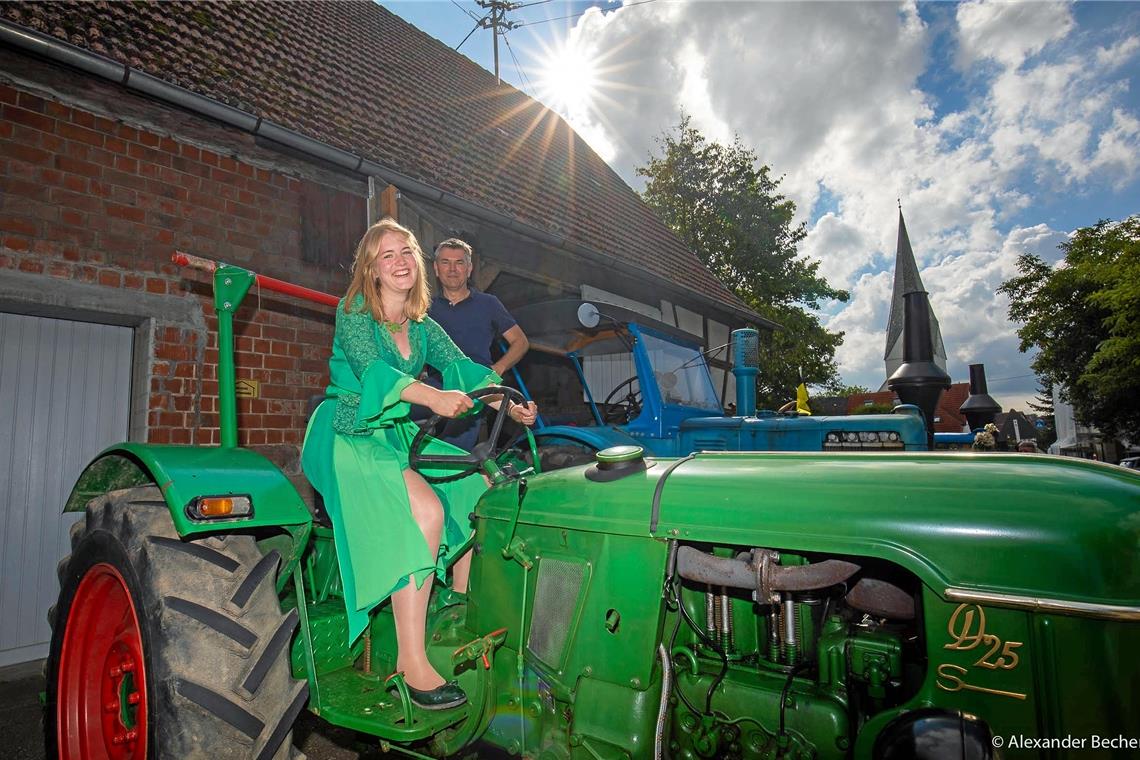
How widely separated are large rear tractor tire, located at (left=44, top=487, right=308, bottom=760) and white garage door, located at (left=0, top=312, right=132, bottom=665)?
87.3 inches

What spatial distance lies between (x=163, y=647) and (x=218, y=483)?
0.49 metres

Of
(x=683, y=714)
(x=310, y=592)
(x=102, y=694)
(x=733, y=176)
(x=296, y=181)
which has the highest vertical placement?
(x=733, y=176)

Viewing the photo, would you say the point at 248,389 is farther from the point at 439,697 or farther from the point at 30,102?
the point at 439,697

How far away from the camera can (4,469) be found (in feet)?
12.6

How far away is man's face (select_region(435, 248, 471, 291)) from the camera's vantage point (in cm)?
370

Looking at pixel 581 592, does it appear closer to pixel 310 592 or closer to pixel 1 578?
pixel 310 592

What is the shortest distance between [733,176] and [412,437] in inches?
863

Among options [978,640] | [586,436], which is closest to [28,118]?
[586,436]

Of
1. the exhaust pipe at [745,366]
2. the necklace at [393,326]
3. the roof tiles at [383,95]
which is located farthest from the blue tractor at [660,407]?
the necklace at [393,326]

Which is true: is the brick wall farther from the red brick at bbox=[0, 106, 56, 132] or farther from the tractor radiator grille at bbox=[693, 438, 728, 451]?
the tractor radiator grille at bbox=[693, 438, 728, 451]

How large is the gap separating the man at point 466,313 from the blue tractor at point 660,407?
625mm

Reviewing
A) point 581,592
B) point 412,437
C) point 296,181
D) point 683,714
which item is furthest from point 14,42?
point 683,714

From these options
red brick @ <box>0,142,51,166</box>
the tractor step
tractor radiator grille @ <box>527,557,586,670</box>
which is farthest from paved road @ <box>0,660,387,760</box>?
red brick @ <box>0,142,51,166</box>

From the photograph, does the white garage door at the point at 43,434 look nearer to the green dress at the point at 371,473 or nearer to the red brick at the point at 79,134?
the red brick at the point at 79,134
